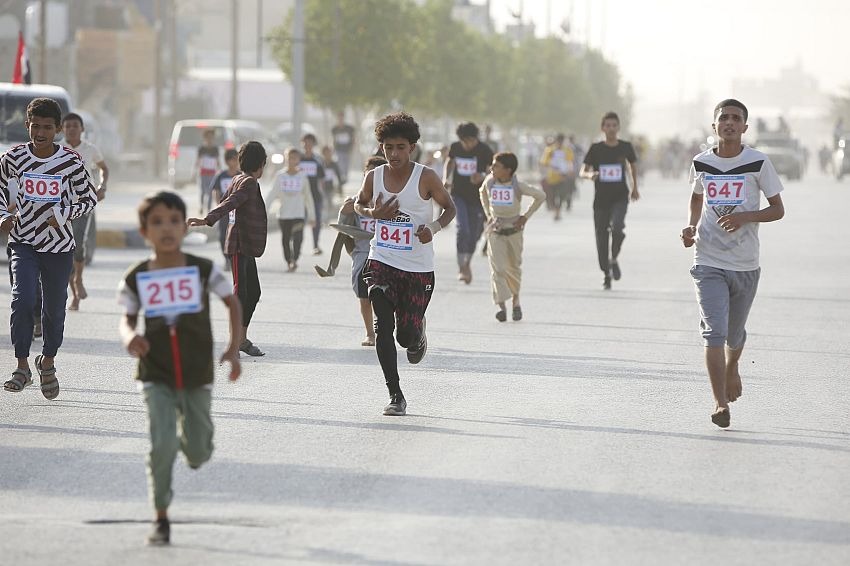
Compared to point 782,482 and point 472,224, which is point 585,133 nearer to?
point 472,224

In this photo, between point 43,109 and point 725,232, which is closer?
point 725,232

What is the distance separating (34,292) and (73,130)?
532 centimetres

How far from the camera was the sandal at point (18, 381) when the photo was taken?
1072 cm

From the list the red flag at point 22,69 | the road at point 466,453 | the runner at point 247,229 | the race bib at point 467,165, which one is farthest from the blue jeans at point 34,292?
the red flag at point 22,69

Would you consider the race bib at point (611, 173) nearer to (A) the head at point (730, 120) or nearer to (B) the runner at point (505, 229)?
(B) the runner at point (505, 229)

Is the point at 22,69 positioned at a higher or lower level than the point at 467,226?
higher

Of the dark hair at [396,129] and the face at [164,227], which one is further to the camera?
the dark hair at [396,129]

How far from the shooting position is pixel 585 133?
121m

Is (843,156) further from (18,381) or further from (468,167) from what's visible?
(18,381)

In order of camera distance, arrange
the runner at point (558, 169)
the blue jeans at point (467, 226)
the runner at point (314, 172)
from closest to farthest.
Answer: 1. the blue jeans at point (467, 226)
2. the runner at point (314, 172)
3. the runner at point (558, 169)

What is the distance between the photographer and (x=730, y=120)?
9438 mm

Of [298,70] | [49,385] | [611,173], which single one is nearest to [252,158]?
[49,385]

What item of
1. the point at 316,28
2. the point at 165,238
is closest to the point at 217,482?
the point at 165,238

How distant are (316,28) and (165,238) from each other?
45119 millimetres
